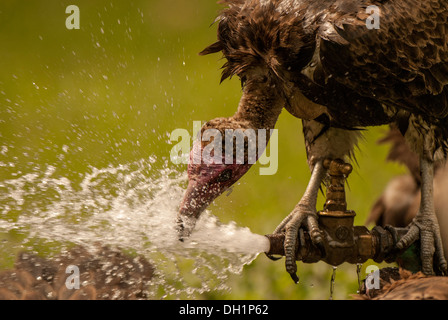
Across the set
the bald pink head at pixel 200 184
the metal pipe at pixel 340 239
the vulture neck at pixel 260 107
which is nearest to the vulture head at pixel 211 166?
the bald pink head at pixel 200 184

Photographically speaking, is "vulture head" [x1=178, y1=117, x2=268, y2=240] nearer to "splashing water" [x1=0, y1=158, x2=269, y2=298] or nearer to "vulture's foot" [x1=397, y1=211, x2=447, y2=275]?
"splashing water" [x1=0, y1=158, x2=269, y2=298]

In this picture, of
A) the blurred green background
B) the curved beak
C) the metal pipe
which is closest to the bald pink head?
the curved beak

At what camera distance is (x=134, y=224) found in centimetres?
281

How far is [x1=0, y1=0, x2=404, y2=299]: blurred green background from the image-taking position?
195 inches

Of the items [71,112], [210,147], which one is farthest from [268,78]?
[71,112]

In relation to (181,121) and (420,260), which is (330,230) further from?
(181,121)

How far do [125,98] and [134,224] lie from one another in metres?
3.02

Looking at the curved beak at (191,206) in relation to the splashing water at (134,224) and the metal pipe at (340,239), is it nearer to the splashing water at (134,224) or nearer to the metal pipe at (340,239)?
the splashing water at (134,224)

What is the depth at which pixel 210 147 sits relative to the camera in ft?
8.38

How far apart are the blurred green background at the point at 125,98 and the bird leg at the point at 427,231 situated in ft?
4.42

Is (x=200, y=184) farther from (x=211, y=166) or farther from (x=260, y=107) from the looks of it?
(x=260, y=107)

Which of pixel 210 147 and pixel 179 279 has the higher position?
pixel 210 147
